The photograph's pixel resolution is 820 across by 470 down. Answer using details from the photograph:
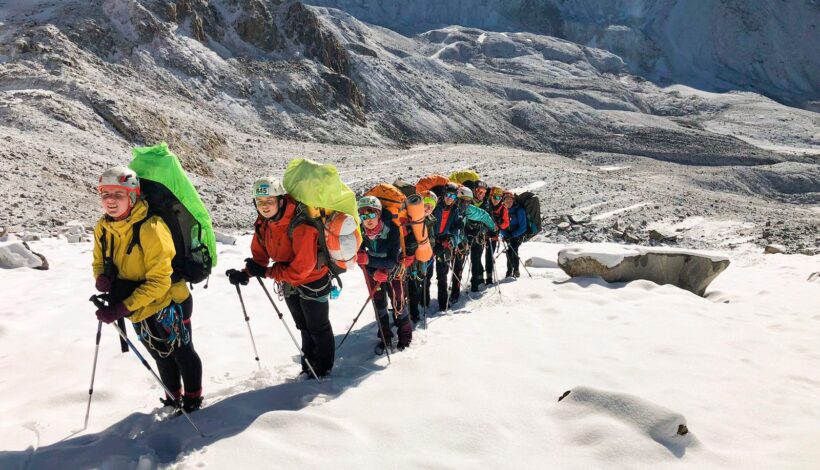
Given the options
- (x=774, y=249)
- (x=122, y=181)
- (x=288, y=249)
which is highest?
(x=122, y=181)

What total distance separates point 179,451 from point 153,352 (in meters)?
0.92

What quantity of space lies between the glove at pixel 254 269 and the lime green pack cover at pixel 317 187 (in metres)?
0.73

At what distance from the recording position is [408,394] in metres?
4.33

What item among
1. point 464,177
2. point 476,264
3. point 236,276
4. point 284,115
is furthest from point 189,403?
point 284,115

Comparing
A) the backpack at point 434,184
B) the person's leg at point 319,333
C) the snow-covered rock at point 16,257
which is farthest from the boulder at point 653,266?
the snow-covered rock at point 16,257

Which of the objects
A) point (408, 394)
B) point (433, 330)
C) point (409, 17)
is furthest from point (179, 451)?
point (409, 17)

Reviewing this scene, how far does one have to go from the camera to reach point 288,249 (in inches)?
187

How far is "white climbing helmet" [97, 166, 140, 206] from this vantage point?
364 cm

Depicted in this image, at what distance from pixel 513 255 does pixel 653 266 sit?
2543mm

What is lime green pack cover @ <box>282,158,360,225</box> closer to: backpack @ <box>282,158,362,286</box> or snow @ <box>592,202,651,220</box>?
backpack @ <box>282,158,362,286</box>

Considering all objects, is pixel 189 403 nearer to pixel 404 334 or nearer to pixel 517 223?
pixel 404 334

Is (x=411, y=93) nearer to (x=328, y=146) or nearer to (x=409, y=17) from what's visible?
(x=328, y=146)

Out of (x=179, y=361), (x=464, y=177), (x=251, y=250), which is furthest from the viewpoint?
(x=464, y=177)

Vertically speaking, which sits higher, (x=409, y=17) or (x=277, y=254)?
(x=409, y=17)
